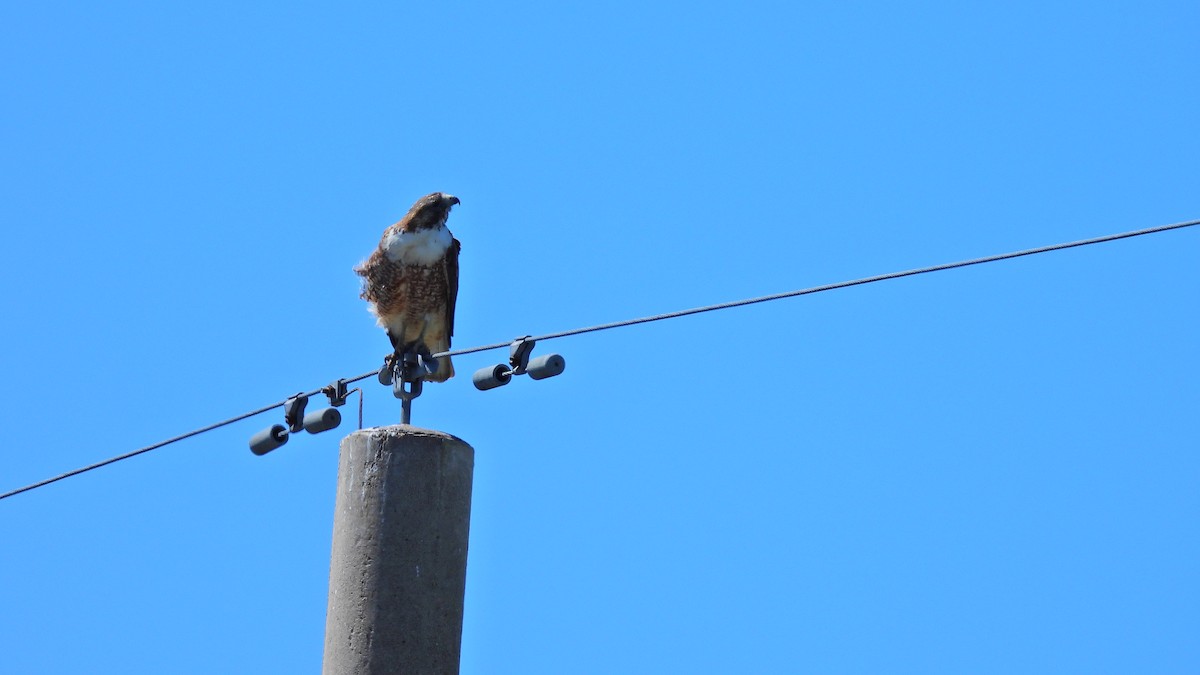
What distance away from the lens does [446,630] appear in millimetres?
5609

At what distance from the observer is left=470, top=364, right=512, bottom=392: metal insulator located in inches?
272

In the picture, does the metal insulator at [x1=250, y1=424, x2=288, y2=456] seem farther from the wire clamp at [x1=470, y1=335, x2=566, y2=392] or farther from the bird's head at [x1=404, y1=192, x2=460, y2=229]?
the bird's head at [x1=404, y1=192, x2=460, y2=229]

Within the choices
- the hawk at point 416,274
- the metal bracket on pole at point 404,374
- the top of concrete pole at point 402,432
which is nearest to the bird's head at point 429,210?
the hawk at point 416,274

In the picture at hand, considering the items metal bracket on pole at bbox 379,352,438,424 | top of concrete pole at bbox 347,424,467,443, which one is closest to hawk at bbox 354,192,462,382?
metal bracket on pole at bbox 379,352,438,424

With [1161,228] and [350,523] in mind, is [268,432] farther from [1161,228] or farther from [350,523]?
[1161,228]

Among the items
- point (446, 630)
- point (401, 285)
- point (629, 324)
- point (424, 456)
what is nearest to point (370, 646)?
point (446, 630)

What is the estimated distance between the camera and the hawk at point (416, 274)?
9.45 m

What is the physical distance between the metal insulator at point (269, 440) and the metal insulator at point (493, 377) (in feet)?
3.10

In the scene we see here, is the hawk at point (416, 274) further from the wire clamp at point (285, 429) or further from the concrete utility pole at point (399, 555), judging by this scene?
the concrete utility pole at point (399, 555)

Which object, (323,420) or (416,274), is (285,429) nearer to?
(323,420)

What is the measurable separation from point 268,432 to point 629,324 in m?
1.74

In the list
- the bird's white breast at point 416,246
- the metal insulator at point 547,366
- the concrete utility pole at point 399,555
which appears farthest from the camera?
the bird's white breast at point 416,246

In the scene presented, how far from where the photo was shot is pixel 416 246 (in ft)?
31.0

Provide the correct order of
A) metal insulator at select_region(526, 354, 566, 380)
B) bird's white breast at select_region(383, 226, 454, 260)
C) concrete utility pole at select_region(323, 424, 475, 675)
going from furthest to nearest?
bird's white breast at select_region(383, 226, 454, 260) < metal insulator at select_region(526, 354, 566, 380) < concrete utility pole at select_region(323, 424, 475, 675)
